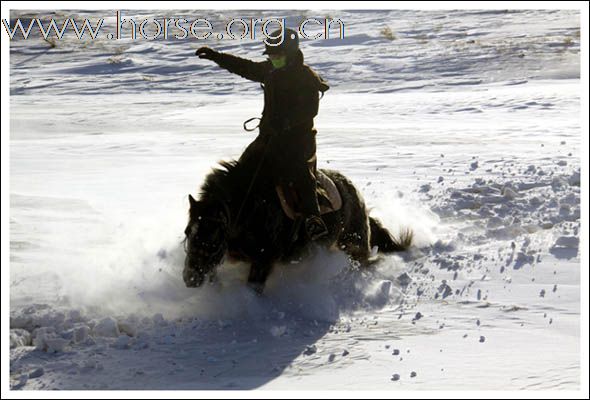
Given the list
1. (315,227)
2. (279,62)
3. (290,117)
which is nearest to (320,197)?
(315,227)

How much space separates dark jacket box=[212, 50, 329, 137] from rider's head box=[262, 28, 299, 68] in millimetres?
48

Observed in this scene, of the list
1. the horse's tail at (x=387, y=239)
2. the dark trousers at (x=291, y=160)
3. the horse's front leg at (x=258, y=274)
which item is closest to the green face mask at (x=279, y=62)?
the dark trousers at (x=291, y=160)

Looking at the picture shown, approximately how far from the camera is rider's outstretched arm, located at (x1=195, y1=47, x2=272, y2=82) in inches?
247

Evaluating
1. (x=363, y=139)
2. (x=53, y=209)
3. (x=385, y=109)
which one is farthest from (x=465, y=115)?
(x=53, y=209)

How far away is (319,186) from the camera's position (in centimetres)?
654

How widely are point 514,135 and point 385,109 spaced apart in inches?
131

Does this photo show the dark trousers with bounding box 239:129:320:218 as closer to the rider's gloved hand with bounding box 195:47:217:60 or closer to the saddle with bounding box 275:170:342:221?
the saddle with bounding box 275:170:342:221

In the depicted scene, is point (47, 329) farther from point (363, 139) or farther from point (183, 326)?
point (363, 139)

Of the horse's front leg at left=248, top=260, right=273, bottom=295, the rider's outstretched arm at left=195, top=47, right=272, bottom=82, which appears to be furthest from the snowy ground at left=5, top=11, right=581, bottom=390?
the rider's outstretched arm at left=195, top=47, right=272, bottom=82

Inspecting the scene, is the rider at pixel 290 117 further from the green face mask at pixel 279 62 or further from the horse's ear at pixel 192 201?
the horse's ear at pixel 192 201

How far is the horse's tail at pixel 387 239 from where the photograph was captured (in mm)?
7660

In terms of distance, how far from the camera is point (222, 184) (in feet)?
19.4

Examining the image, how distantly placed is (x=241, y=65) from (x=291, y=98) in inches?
22.7

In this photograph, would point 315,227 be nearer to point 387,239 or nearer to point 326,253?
point 326,253
